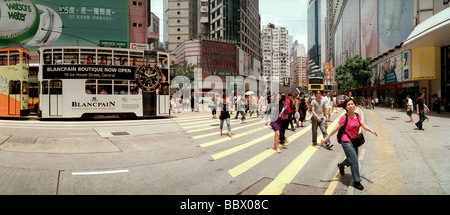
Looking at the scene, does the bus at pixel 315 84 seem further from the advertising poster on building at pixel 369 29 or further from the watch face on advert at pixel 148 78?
the watch face on advert at pixel 148 78

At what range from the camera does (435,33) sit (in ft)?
61.5

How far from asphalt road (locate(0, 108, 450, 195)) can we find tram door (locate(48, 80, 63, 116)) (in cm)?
583

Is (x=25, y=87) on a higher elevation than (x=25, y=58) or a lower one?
lower

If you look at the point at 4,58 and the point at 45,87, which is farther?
the point at 4,58

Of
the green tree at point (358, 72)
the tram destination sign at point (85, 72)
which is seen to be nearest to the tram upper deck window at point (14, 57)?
the tram destination sign at point (85, 72)

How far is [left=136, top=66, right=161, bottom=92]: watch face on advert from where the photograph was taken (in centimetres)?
1506

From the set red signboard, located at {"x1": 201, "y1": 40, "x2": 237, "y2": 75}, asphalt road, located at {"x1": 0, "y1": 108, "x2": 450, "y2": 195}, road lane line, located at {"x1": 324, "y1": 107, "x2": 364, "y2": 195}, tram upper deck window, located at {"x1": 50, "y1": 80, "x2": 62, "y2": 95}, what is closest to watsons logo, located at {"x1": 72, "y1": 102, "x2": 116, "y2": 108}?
tram upper deck window, located at {"x1": 50, "y1": 80, "x2": 62, "y2": 95}

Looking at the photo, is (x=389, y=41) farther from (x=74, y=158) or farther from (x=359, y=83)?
(x=74, y=158)

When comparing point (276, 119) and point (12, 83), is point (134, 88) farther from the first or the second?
point (276, 119)

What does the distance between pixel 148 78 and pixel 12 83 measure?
8.11 metres

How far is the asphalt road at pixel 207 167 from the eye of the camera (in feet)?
13.1

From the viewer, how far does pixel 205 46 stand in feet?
161

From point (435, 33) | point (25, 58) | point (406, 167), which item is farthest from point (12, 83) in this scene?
point (435, 33)

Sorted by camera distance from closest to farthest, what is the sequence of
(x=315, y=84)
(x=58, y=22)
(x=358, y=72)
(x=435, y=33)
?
(x=435, y=33) → (x=315, y=84) → (x=358, y=72) → (x=58, y=22)
